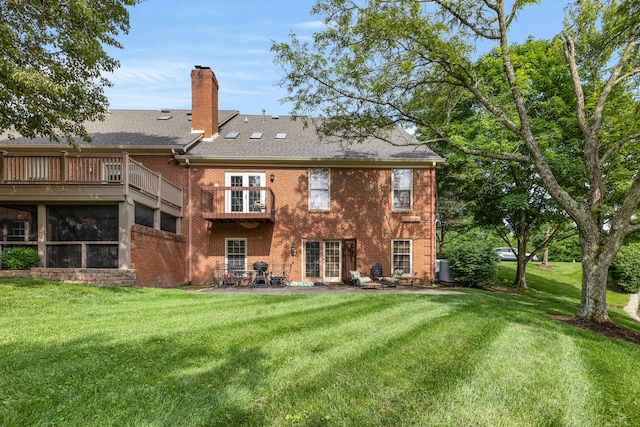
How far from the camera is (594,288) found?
27.1ft

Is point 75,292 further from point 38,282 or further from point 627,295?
point 627,295

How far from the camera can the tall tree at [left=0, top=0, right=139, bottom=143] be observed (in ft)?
31.0

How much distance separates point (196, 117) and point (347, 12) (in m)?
9.77

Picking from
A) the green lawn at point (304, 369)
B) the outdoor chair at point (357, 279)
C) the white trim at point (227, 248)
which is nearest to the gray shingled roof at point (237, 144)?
the white trim at point (227, 248)

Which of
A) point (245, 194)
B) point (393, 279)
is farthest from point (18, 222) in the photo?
point (393, 279)

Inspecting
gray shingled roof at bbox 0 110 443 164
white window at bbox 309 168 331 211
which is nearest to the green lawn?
white window at bbox 309 168 331 211

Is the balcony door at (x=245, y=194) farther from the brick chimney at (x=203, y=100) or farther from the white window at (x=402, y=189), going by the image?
the white window at (x=402, y=189)

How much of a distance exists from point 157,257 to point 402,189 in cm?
996

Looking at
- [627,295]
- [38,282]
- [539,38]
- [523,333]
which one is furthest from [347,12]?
[627,295]

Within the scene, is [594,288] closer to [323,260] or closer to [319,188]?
[323,260]

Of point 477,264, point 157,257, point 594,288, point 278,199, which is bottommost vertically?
point 477,264

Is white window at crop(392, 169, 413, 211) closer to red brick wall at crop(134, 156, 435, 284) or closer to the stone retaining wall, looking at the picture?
red brick wall at crop(134, 156, 435, 284)

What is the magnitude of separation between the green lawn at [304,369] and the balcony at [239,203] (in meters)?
7.25

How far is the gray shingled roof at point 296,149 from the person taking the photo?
15484 mm
